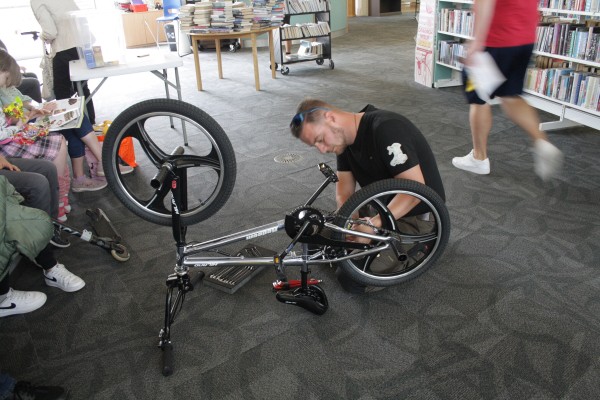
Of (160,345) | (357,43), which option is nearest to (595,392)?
(160,345)

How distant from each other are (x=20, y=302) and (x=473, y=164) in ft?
8.24

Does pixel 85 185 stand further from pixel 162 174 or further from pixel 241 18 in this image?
pixel 241 18

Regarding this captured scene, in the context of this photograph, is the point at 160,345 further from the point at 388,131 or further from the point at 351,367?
the point at 388,131

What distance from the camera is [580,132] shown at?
3.65 m

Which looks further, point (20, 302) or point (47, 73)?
point (47, 73)

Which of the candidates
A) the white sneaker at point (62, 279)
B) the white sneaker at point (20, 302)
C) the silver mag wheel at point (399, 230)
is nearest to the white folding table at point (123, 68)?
the white sneaker at point (62, 279)

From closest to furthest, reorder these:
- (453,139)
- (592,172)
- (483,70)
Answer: (483,70) < (592,172) < (453,139)

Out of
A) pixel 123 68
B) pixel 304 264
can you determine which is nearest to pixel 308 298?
pixel 304 264

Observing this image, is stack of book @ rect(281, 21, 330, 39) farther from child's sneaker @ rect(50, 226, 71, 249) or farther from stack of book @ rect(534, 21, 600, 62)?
child's sneaker @ rect(50, 226, 71, 249)

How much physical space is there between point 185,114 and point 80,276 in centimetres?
122

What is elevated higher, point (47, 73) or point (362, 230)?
point (47, 73)

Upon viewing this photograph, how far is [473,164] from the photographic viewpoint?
304 centimetres

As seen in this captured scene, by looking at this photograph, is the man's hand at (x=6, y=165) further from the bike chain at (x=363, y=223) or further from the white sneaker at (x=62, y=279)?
the bike chain at (x=363, y=223)

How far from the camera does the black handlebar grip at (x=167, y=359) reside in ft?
5.40
